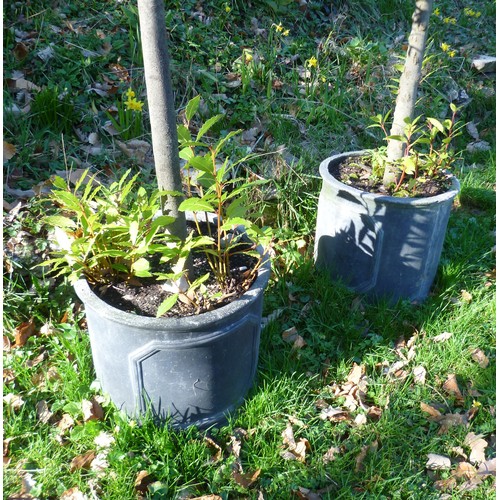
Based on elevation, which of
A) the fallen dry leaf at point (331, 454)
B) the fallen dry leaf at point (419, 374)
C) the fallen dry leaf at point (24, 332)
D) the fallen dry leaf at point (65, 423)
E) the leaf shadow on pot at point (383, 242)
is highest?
the leaf shadow on pot at point (383, 242)

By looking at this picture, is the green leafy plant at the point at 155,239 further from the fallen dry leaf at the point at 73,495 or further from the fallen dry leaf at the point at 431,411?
the fallen dry leaf at the point at 431,411

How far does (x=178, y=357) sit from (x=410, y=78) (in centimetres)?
184

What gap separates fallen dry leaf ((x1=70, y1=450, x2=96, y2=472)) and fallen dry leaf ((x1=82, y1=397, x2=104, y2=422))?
151 mm

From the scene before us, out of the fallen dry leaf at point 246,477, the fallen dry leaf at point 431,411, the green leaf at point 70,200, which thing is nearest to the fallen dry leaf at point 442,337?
the fallen dry leaf at point 431,411

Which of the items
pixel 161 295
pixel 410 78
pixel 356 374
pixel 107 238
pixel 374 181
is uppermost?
pixel 410 78

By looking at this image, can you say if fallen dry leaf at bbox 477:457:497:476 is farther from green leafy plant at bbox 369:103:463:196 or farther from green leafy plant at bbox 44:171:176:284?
green leafy plant at bbox 44:171:176:284

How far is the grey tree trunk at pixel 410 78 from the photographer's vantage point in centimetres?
264

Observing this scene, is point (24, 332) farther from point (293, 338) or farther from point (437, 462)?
point (437, 462)

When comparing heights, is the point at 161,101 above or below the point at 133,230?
above

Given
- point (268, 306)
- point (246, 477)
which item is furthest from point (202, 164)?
point (246, 477)

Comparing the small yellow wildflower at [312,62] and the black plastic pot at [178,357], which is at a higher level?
the small yellow wildflower at [312,62]

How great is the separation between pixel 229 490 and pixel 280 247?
147 centimetres

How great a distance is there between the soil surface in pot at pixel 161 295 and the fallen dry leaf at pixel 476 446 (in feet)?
3.66

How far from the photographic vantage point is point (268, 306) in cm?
282
